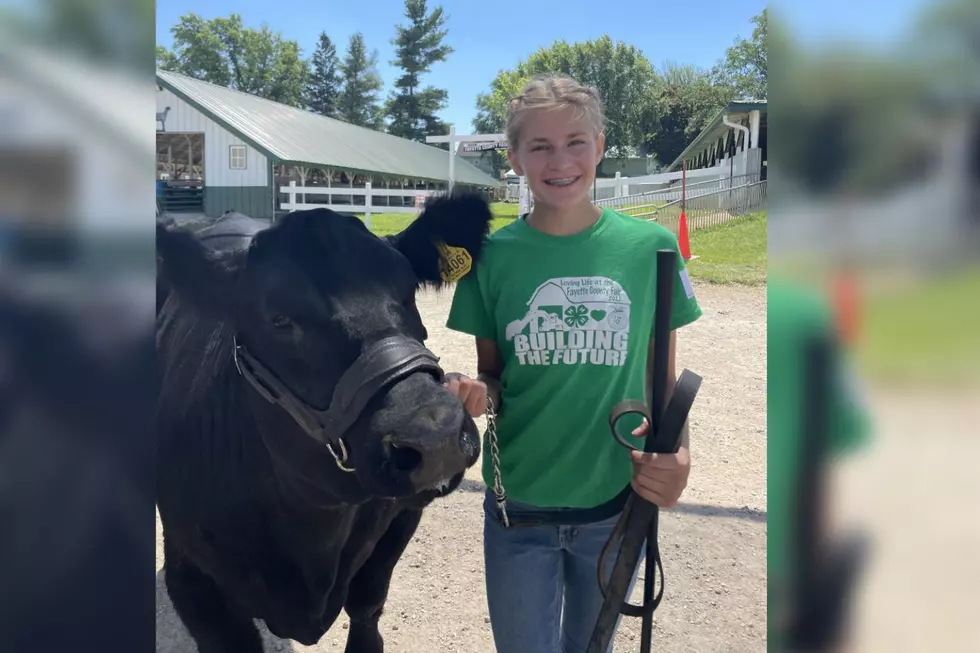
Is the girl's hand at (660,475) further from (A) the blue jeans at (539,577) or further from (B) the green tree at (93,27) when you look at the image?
(B) the green tree at (93,27)

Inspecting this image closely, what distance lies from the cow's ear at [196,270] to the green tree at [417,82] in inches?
1507

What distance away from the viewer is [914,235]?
566 mm

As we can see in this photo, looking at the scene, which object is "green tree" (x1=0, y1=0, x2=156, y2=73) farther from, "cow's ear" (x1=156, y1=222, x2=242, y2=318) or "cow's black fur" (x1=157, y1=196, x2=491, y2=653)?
"cow's ear" (x1=156, y1=222, x2=242, y2=318)

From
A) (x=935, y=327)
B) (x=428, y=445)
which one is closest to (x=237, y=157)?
(x=428, y=445)

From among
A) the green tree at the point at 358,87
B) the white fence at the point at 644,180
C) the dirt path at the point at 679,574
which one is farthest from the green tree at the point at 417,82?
the dirt path at the point at 679,574

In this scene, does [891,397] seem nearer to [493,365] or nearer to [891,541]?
[891,541]

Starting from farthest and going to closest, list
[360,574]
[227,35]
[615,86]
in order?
[615,86], [227,35], [360,574]

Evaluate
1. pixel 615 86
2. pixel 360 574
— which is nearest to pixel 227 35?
pixel 615 86

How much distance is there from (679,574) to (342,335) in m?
2.86

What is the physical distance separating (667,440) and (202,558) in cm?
185

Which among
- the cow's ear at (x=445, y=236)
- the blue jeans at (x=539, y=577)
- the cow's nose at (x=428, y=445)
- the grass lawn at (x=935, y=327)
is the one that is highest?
the cow's ear at (x=445, y=236)

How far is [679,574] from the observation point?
3994mm

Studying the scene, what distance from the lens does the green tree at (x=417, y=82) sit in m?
42.1

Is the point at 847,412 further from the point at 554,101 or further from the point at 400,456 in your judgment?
the point at 554,101
